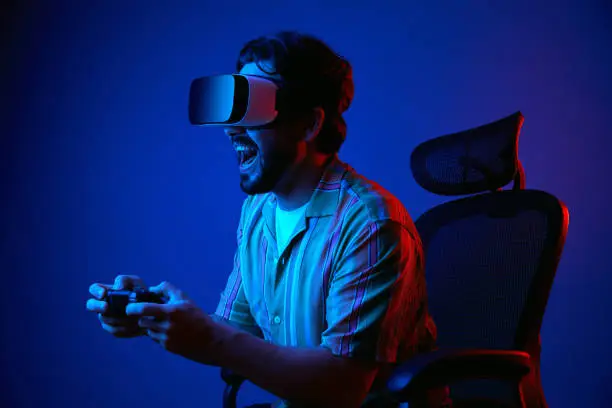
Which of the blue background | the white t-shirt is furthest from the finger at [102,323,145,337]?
the blue background

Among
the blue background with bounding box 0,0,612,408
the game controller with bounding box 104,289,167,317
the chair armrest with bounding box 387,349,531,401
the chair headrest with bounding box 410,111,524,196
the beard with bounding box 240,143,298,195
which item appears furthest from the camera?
the blue background with bounding box 0,0,612,408

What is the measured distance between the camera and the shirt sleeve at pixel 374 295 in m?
1.02

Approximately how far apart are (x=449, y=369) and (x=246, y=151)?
589 mm

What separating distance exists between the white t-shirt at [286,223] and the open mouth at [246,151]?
0.13 meters

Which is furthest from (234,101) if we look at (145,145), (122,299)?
(145,145)

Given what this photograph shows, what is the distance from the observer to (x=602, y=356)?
7.35 feet

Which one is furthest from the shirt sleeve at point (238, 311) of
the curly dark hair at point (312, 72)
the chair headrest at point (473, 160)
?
the chair headrest at point (473, 160)

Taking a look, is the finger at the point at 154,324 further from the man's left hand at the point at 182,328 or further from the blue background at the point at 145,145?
the blue background at the point at 145,145

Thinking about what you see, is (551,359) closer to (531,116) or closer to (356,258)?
(531,116)

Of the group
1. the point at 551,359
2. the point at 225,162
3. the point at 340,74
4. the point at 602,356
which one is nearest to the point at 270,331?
the point at 340,74

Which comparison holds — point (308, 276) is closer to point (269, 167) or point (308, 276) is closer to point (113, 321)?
point (269, 167)

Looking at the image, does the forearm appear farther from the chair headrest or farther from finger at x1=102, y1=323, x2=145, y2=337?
the chair headrest

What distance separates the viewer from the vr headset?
1.12m

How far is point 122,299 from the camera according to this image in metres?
1.05
